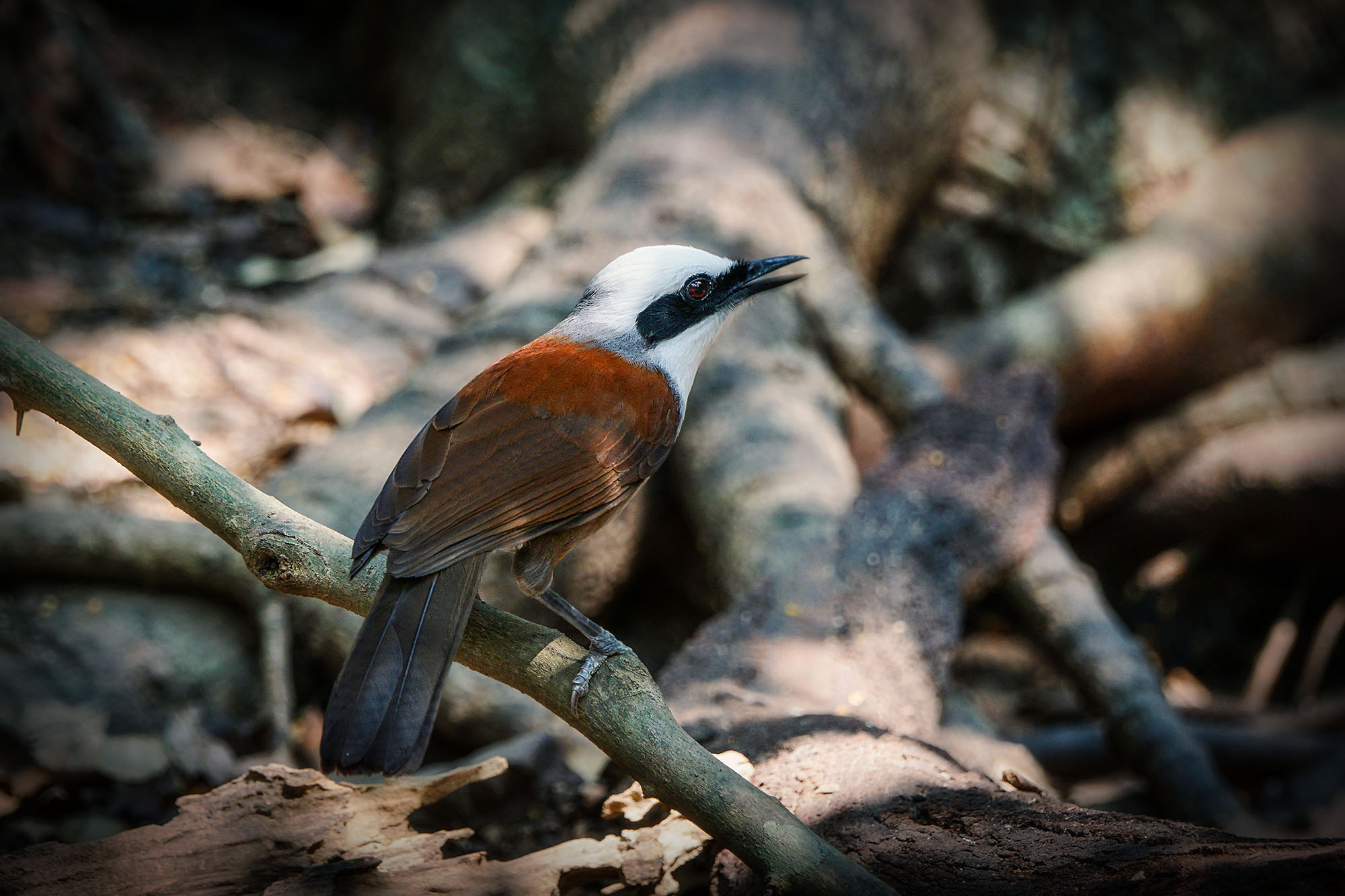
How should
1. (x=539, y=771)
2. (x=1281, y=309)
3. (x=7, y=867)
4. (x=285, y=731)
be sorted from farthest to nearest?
(x=1281, y=309)
(x=285, y=731)
(x=539, y=771)
(x=7, y=867)

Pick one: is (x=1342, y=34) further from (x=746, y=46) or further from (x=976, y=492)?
(x=976, y=492)

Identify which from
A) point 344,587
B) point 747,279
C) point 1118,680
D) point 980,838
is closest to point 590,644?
point 344,587

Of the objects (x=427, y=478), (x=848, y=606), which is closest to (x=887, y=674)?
(x=848, y=606)

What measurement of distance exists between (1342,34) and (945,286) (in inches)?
120

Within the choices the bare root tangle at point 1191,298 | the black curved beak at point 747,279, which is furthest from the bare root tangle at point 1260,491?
the black curved beak at point 747,279

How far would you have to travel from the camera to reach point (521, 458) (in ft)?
7.64

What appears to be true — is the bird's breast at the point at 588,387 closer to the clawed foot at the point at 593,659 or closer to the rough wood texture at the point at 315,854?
the clawed foot at the point at 593,659

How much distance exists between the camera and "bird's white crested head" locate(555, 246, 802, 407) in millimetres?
2781

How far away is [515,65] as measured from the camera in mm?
6746

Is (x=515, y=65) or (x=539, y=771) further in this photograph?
(x=515, y=65)

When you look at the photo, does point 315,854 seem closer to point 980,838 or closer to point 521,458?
point 521,458

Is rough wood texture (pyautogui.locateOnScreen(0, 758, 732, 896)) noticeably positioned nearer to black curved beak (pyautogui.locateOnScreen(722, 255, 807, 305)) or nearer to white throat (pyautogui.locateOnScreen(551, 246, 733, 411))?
white throat (pyautogui.locateOnScreen(551, 246, 733, 411))

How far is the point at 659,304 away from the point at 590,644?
1001mm

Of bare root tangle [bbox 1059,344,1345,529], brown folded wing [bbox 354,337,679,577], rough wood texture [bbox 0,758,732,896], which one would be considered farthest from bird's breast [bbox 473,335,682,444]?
bare root tangle [bbox 1059,344,1345,529]
